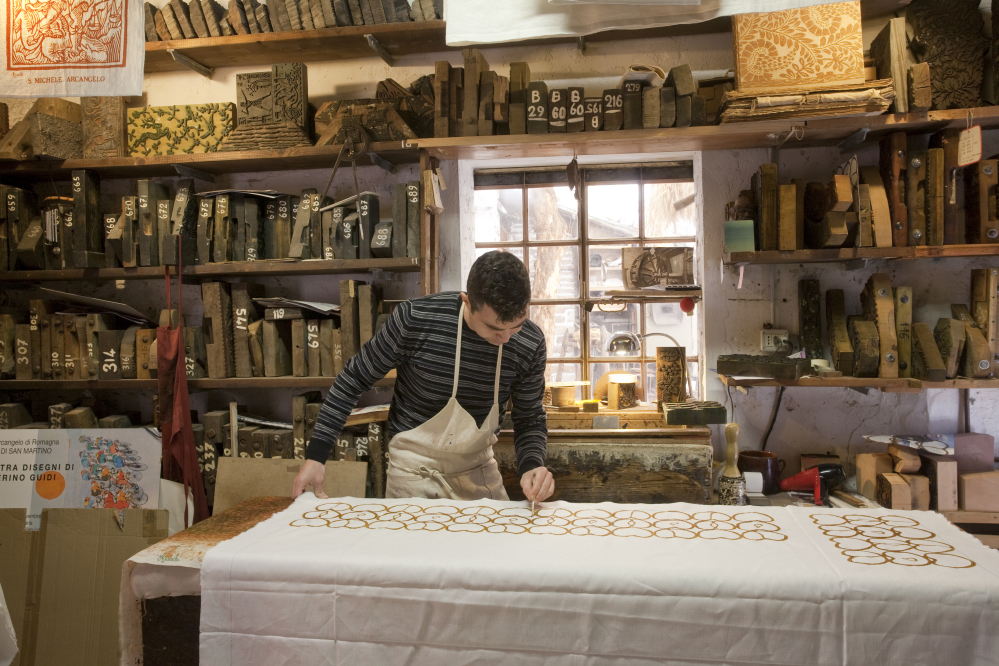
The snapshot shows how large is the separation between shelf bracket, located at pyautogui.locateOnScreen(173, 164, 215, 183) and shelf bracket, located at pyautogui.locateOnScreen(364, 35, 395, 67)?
1.18 m

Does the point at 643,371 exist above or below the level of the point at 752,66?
below

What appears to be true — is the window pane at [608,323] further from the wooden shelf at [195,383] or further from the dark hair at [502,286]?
the dark hair at [502,286]

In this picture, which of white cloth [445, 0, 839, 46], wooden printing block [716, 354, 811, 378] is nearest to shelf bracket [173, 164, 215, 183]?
→ white cloth [445, 0, 839, 46]

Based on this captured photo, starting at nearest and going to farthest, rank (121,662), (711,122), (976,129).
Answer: (121,662), (976,129), (711,122)

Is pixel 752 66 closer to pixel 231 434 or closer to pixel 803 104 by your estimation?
pixel 803 104

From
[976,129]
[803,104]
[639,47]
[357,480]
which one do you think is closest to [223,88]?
[639,47]

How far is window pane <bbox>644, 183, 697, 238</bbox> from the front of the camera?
11.8 ft

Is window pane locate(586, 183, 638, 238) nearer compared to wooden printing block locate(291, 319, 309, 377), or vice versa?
wooden printing block locate(291, 319, 309, 377)

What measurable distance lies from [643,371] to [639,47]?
68.7 inches

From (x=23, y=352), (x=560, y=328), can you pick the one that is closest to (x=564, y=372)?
(x=560, y=328)

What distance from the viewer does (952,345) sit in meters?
2.82

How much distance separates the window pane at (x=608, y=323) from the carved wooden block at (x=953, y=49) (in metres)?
1.72

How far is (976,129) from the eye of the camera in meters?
2.67

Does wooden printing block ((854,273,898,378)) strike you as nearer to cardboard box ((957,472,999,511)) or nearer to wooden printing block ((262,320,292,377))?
cardboard box ((957,472,999,511))
